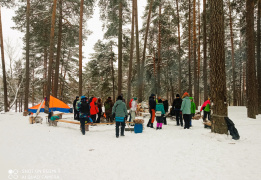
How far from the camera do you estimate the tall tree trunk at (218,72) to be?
7086mm

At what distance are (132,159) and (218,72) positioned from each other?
17.0ft

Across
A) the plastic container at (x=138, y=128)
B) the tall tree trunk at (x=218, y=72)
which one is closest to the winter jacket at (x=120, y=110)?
the plastic container at (x=138, y=128)

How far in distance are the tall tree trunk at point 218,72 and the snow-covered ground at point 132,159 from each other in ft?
2.05

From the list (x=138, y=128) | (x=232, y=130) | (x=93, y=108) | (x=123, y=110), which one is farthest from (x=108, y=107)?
(x=232, y=130)

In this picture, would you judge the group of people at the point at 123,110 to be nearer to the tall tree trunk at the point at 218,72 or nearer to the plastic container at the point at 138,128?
the plastic container at the point at 138,128

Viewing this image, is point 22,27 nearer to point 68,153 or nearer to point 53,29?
point 53,29

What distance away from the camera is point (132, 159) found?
4.80 m

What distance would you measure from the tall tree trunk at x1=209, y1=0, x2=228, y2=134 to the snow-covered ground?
62 centimetres

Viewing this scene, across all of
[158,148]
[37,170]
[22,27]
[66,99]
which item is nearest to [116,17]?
[22,27]

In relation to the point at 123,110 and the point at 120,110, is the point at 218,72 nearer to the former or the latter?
the point at 123,110

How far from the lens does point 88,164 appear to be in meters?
4.46

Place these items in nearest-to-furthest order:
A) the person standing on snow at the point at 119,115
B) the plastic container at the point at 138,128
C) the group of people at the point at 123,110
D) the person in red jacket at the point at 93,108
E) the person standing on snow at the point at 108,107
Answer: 1. the person standing on snow at the point at 119,115
2. the group of people at the point at 123,110
3. the plastic container at the point at 138,128
4. the person in red jacket at the point at 93,108
5. the person standing on snow at the point at 108,107

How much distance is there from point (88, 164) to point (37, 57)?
79.0ft

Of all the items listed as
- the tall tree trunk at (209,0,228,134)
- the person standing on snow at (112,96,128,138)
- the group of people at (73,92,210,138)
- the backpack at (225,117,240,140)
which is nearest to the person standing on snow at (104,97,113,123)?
the group of people at (73,92,210,138)
